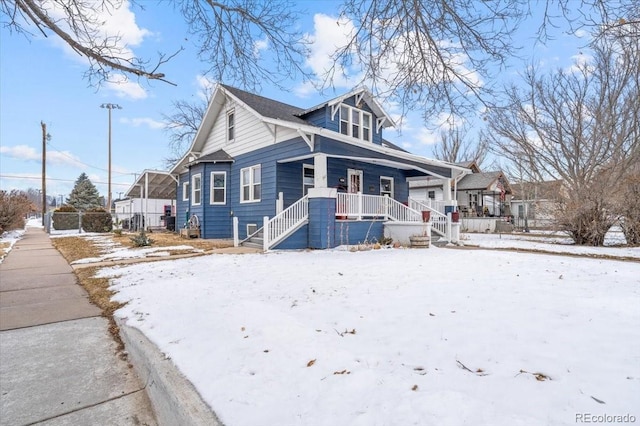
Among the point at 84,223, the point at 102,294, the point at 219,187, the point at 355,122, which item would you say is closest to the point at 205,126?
the point at 219,187

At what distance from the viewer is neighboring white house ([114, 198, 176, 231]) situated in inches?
783

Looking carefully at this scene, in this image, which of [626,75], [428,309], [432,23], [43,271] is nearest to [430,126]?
[432,23]

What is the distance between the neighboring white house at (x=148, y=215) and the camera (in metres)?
19.9

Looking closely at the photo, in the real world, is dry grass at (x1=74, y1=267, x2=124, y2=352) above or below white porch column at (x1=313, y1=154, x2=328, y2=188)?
below

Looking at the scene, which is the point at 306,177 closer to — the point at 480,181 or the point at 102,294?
the point at 102,294

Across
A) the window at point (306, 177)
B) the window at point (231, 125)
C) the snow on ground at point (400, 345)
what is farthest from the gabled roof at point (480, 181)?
the snow on ground at point (400, 345)

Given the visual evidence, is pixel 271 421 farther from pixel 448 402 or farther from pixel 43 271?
pixel 43 271

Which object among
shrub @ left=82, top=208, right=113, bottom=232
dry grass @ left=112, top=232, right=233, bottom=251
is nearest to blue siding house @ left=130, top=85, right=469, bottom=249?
dry grass @ left=112, top=232, right=233, bottom=251

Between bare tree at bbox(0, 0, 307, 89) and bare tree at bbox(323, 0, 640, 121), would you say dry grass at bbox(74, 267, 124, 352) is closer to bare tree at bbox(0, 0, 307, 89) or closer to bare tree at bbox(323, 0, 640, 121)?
bare tree at bbox(0, 0, 307, 89)

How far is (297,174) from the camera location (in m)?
12.5

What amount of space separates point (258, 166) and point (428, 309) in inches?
390

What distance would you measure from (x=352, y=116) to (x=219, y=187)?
20.8ft

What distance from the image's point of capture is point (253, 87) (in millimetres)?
4621

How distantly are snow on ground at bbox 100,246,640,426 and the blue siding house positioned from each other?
189 inches
